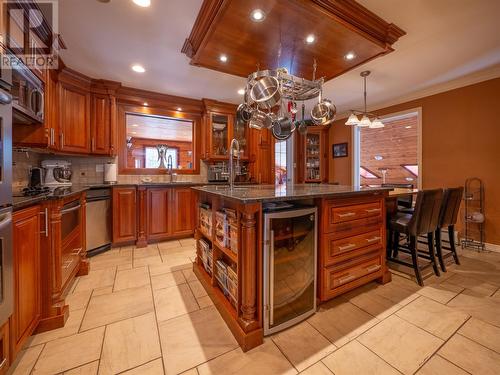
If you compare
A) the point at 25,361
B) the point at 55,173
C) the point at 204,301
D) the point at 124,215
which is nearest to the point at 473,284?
the point at 204,301

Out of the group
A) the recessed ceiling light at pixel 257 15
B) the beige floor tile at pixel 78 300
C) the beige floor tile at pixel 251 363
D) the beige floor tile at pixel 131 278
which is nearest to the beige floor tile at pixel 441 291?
the beige floor tile at pixel 251 363

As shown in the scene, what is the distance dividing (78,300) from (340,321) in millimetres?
2106

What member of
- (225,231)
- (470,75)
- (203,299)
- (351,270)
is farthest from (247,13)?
(470,75)

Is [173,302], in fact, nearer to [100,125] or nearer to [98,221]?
[98,221]

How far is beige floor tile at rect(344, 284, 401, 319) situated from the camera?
1.65m

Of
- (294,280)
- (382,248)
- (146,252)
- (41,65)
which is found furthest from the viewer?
(146,252)

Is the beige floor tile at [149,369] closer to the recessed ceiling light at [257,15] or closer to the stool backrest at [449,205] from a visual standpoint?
the recessed ceiling light at [257,15]

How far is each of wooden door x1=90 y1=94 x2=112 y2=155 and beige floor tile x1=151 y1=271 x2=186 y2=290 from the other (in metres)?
2.08

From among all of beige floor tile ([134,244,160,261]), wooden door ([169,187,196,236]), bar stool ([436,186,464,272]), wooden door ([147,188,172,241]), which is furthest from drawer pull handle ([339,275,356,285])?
wooden door ([147,188,172,241])

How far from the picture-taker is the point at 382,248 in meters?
2.01

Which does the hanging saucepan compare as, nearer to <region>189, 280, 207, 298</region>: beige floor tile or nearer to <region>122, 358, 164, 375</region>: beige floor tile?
<region>189, 280, 207, 298</region>: beige floor tile

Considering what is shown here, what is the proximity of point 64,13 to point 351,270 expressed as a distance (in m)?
3.27

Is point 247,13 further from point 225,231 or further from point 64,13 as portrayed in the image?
point 225,231

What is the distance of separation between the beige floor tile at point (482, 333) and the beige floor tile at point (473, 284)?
55cm
